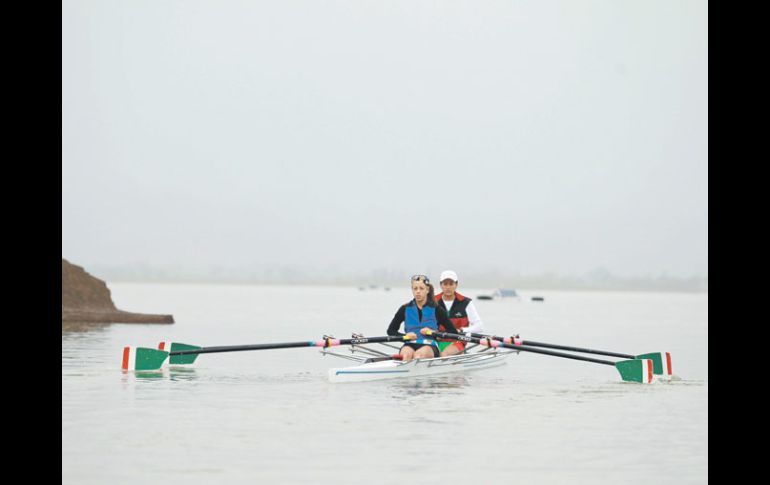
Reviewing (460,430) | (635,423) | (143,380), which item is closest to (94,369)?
(143,380)

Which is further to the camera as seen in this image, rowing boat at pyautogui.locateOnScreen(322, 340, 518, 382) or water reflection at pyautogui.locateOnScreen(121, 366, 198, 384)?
water reflection at pyautogui.locateOnScreen(121, 366, 198, 384)

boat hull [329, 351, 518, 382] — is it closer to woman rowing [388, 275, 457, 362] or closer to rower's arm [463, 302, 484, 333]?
woman rowing [388, 275, 457, 362]

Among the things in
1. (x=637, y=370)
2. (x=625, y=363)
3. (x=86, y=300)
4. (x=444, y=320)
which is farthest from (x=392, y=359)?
(x=86, y=300)

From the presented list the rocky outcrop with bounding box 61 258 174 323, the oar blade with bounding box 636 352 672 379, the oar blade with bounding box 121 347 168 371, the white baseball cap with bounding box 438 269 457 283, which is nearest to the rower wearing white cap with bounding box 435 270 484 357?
the white baseball cap with bounding box 438 269 457 283

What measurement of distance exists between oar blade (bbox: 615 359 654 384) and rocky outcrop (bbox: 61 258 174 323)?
2491 cm

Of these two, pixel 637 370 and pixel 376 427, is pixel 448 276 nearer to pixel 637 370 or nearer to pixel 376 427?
pixel 637 370

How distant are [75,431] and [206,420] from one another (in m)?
1.89

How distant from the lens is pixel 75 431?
12.4 meters

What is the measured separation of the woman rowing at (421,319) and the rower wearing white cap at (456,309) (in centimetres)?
104

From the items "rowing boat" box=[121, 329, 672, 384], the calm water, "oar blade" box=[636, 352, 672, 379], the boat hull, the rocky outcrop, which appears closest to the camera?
the calm water

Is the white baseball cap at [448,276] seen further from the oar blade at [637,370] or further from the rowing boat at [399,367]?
the oar blade at [637,370]

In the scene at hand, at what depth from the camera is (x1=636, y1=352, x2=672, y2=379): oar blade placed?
20453mm

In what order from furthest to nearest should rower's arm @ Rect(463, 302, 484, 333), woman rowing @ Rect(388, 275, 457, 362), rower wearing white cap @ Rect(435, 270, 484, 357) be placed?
rower wearing white cap @ Rect(435, 270, 484, 357) < rower's arm @ Rect(463, 302, 484, 333) < woman rowing @ Rect(388, 275, 457, 362)

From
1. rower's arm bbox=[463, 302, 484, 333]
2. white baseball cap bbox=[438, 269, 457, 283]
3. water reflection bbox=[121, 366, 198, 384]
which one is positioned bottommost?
water reflection bbox=[121, 366, 198, 384]
